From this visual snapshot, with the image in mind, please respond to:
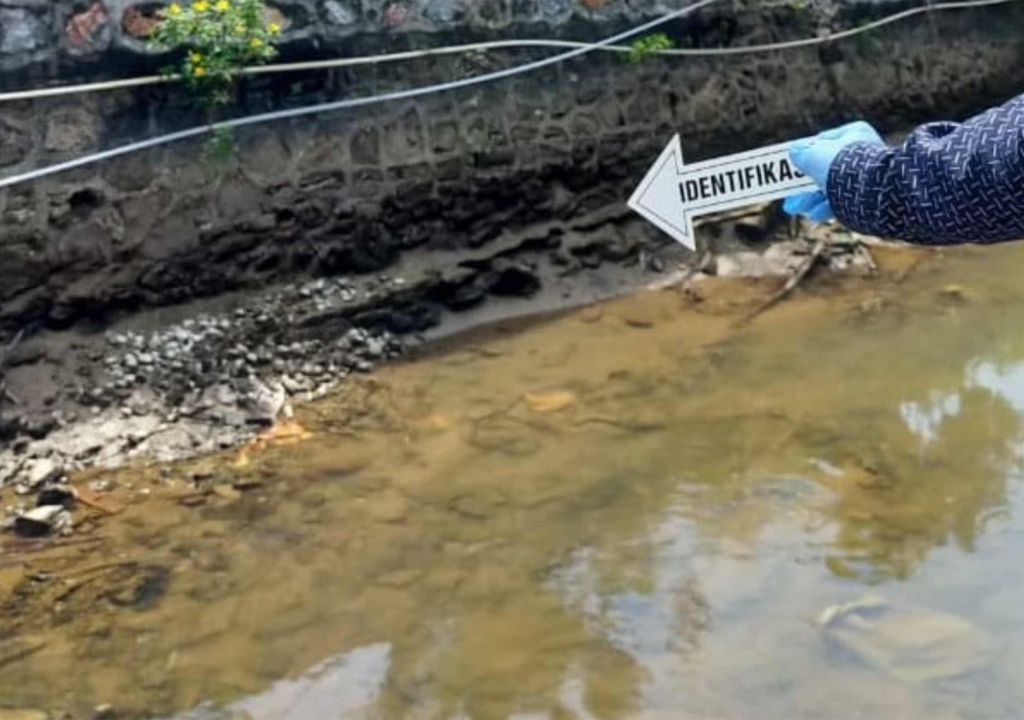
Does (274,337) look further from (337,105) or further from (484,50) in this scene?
(484,50)

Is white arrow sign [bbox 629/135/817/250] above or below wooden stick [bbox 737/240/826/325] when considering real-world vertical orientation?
above

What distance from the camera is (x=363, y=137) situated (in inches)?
225

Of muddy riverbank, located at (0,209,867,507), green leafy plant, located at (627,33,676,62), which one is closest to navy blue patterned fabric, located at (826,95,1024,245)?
muddy riverbank, located at (0,209,867,507)

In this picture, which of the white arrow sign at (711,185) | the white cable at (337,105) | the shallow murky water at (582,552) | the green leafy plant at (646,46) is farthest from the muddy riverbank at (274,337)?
the white arrow sign at (711,185)

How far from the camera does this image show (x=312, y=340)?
18.2ft

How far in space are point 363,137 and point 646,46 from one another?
1390 mm

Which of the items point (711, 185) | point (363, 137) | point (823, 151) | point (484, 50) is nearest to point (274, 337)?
point (363, 137)

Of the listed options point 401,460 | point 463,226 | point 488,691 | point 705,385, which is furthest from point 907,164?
point 463,226

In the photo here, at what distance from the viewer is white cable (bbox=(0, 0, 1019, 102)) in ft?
16.3

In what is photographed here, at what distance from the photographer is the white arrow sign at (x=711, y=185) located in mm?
1892

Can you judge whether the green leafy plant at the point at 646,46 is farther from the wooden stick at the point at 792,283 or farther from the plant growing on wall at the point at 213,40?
the plant growing on wall at the point at 213,40

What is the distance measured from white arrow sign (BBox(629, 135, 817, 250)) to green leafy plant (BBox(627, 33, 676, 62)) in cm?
425

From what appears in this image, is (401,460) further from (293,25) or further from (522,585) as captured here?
(293,25)

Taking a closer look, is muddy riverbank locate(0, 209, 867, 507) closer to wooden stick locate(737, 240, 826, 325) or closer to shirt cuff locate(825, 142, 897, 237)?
wooden stick locate(737, 240, 826, 325)
